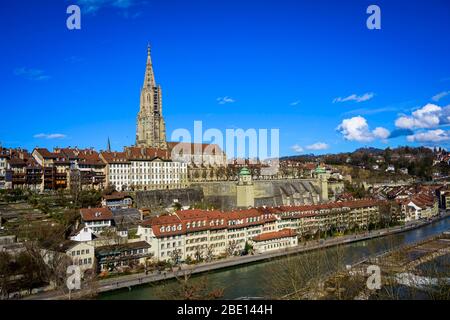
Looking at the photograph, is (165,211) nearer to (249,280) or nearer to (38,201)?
(38,201)

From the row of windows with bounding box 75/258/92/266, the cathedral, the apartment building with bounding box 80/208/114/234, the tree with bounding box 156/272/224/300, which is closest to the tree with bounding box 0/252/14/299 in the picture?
the row of windows with bounding box 75/258/92/266

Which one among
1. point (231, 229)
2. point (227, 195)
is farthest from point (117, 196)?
point (227, 195)

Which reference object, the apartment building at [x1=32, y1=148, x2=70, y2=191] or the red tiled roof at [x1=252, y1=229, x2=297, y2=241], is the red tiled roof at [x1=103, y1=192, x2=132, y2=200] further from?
the red tiled roof at [x1=252, y1=229, x2=297, y2=241]

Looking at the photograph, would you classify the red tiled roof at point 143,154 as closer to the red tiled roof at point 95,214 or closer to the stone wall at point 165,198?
the stone wall at point 165,198

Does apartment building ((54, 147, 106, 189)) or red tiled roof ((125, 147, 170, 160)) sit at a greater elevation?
red tiled roof ((125, 147, 170, 160))

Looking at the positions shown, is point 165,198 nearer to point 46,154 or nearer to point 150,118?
point 46,154

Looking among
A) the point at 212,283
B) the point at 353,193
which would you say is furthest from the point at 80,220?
the point at 353,193
